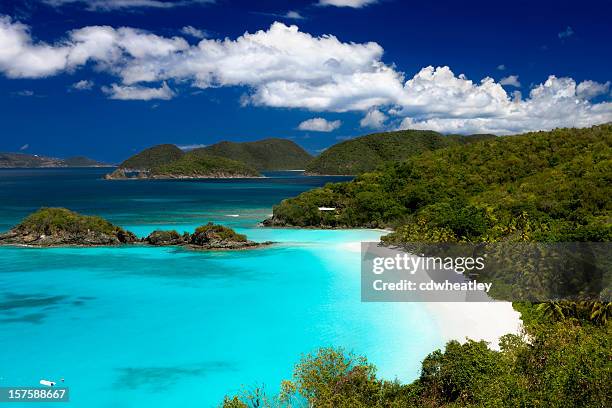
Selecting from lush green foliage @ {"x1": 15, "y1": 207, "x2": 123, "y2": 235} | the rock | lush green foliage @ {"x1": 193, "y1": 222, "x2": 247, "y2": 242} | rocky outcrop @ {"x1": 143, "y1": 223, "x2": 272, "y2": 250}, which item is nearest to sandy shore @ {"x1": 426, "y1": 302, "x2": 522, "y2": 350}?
rocky outcrop @ {"x1": 143, "y1": 223, "x2": 272, "y2": 250}

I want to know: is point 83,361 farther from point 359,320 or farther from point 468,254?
point 468,254

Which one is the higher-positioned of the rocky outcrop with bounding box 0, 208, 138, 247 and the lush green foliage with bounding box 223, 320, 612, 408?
the rocky outcrop with bounding box 0, 208, 138, 247

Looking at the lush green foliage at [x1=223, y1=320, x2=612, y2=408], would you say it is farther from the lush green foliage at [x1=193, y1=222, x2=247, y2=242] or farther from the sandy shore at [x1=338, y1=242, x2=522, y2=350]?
the lush green foliage at [x1=193, y1=222, x2=247, y2=242]

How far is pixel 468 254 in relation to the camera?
41.3m

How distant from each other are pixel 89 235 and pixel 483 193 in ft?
158

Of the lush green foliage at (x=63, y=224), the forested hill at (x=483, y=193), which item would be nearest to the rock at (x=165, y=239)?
the lush green foliage at (x=63, y=224)

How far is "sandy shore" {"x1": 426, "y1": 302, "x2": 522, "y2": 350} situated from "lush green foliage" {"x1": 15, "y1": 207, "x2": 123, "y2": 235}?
42.0 m

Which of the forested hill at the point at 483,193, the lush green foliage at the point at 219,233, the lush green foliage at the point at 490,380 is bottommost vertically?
the lush green foliage at the point at 490,380

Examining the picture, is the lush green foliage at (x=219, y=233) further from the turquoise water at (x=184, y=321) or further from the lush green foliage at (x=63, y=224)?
the lush green foliage at (x=63, y=224)

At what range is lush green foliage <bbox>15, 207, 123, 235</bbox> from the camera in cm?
5872

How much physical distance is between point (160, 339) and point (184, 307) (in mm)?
6302

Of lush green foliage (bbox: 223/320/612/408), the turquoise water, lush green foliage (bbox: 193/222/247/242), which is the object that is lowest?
the turquoise water

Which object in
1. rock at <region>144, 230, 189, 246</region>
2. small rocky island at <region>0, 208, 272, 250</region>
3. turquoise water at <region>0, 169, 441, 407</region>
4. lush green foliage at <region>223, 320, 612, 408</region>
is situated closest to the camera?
lush green foliage at <region>223, 320, 612, 408</region>

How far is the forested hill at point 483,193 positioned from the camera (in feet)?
147
